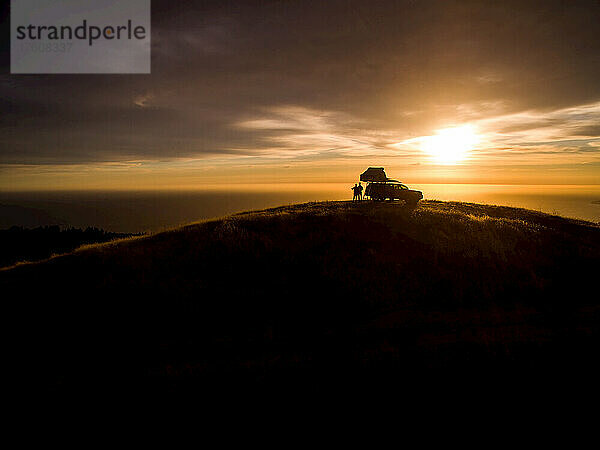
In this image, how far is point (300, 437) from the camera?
654cm

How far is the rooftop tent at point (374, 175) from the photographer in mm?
36734

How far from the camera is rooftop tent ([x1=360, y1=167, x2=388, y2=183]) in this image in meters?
36.7

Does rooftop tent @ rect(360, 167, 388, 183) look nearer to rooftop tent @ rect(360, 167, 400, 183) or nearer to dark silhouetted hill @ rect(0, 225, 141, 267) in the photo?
rooftop tent @ rect(360, 167, 400, 183)

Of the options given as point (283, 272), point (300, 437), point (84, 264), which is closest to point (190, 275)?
point (283, 272)

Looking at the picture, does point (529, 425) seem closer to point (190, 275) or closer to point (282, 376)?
point (282, 376)

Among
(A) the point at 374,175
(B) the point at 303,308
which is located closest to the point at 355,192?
(A) the point at 374,175

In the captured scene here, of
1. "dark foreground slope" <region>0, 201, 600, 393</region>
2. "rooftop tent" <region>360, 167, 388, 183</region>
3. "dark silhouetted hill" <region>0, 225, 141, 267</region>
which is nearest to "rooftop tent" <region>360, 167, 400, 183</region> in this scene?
"rooftop tent" <region>360, 167, 388, 183</region>

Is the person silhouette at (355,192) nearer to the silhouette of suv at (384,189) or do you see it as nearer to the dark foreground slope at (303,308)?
the silhouette of suv at (384,189)

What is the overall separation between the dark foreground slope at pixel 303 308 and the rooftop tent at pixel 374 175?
15704 millimetres

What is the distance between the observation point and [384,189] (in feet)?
113

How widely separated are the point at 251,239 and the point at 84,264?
8.29 metres

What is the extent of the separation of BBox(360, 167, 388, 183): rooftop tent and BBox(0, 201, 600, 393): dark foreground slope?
1570 centimetres

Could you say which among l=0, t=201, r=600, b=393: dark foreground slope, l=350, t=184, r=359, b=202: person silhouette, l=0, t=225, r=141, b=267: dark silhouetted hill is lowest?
l=0, t=225, r=141, b=267: dark silhouetted hill

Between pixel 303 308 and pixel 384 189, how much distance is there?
79.2 ft
